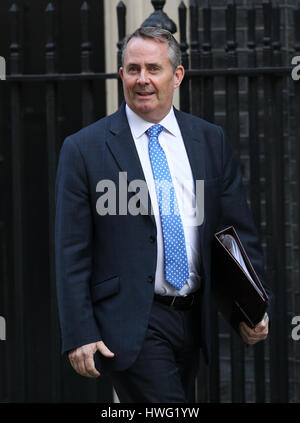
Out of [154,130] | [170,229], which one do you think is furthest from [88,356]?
[154,130]

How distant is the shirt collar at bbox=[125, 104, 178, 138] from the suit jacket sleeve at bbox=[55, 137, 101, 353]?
0.29 metres

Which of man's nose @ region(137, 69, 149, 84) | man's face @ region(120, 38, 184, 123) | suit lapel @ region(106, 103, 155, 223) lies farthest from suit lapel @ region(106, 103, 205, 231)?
man's nose @ region(137, 69, 149, 84)

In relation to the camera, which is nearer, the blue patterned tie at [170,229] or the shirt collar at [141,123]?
the blue patterned tie at [170,229]

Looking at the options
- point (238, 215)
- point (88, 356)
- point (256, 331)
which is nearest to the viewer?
point (88, 356)

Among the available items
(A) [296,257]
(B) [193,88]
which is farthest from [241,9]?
(A) [296,257]

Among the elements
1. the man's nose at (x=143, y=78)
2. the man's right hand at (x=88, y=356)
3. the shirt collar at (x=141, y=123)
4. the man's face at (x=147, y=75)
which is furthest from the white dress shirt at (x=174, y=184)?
the man's right hand at (x=88, y=356)

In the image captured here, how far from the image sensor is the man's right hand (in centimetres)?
375

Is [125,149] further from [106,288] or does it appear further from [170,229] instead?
[106,288]

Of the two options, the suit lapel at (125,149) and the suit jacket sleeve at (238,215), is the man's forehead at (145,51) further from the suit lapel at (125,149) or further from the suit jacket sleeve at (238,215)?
the suit jacket sleeve at (238,215)

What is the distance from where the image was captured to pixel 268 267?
5.04 metres

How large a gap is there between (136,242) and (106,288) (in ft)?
0.74

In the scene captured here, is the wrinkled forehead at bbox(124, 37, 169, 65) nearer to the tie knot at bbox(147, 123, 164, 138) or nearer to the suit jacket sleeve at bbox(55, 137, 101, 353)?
the tie knot at bbox(147, 123, 164, 138)

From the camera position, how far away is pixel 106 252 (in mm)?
3834

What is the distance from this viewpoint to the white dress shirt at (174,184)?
3.83 m
